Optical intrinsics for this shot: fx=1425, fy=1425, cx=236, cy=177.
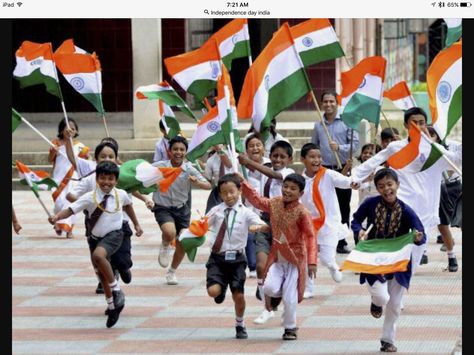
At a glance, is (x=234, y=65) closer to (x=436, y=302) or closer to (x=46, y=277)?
(x=46, y=277)

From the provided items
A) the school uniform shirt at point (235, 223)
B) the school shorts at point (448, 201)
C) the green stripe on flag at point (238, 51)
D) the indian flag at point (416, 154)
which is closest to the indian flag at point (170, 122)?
the green stripe on flag at point (238, 51)

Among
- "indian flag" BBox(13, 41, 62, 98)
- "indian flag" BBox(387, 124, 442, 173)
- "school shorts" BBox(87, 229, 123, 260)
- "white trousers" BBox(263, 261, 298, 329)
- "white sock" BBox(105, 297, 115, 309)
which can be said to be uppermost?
"indian flag" BBox(13, 41, 62, 98)

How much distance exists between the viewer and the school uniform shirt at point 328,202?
1343cm

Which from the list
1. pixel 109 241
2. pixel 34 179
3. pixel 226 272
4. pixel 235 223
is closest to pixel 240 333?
pixel 226 272

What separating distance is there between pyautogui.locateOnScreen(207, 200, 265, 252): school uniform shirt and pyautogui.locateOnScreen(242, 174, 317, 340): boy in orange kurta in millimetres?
205

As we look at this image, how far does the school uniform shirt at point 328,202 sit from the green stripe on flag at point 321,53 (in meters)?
1.26

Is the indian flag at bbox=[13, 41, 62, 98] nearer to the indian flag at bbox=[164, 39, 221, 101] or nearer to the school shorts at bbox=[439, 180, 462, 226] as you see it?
the indian flag at bbox=[164, 39, 221, 101]

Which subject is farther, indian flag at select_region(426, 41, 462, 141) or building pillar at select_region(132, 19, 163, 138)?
building pillar at select_region(132, 19, 163, 138)

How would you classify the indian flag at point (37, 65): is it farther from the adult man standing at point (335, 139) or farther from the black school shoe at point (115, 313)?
the black school shoe at point (115, 313)

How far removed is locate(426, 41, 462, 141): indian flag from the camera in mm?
10820

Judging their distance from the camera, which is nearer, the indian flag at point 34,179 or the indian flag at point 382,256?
the indian flag at point 382,256

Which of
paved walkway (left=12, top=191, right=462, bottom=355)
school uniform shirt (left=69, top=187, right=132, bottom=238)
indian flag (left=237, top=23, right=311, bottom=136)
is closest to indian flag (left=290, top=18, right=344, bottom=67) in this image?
indian flag (left=237, top=23, right=311, bottom=136)
